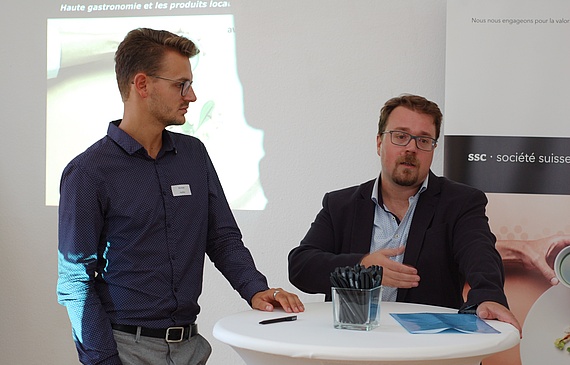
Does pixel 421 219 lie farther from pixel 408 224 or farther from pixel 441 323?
pixel 441 323

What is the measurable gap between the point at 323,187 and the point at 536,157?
1.29 metres

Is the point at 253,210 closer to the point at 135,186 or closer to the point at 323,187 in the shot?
the point at 323,187

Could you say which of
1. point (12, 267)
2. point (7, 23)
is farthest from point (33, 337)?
point (7, 23)

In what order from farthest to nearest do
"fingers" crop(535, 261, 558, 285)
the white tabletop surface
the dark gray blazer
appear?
"fingers" crop(535, 261, 558, 285) < the dark gray blazer < the white tabletop surface

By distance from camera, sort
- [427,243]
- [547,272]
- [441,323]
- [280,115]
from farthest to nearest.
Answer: [280,115]
[547,272]
[427,243]
[441,323]

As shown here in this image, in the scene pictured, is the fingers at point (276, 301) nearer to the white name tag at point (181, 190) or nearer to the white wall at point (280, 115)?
the white name tag at point (181, 190)

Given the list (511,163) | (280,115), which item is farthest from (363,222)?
(280,115)

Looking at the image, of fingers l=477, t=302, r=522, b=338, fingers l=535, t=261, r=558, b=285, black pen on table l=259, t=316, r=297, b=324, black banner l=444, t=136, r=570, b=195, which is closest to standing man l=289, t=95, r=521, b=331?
fingers l=477, t=302, r=522, b=338

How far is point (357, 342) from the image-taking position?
2.07m

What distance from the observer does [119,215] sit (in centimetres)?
253

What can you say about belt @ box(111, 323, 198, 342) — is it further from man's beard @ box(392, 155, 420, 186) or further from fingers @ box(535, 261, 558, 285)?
fingers @ box(535, 261, 558, 285)

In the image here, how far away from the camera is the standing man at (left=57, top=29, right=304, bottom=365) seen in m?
2.42

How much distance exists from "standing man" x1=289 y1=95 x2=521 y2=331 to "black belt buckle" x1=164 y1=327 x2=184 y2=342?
0.64 meters

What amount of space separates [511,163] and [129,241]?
2.23 metres
